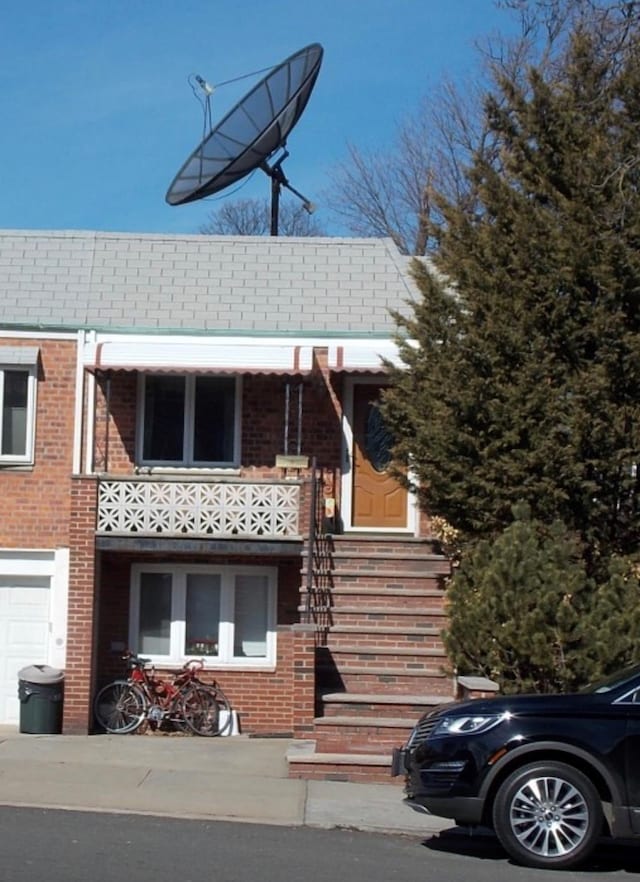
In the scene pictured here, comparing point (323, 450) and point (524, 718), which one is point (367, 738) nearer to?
point (524, 718)

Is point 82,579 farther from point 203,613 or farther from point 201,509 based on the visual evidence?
point 203,613

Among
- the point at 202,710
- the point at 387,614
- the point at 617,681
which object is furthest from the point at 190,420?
the point at 617,681

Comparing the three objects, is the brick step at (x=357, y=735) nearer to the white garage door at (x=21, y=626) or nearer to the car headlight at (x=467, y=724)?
the car headlight at (x=467, y=724)

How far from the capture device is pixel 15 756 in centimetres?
1330

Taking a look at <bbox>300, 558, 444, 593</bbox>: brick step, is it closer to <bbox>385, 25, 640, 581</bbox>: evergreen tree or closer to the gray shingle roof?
<bbox>385, 25, 640, 581</bbox>: evergreen tree

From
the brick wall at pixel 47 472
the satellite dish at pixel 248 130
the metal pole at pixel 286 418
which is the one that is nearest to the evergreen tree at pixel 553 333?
the metal pole at pixel 286 418

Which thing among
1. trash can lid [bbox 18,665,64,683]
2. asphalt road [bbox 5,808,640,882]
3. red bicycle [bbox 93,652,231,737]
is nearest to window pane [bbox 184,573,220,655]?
red bicycle [bbox 93,652,231,737]

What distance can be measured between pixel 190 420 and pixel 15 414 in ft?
7.45

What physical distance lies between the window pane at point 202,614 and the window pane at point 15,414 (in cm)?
282

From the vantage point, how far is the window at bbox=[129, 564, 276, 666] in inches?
647

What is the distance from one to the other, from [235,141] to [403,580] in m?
7.97

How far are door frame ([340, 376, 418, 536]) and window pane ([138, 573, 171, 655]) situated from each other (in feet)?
8.18

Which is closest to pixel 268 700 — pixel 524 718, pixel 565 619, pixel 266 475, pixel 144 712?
pixel 144 712

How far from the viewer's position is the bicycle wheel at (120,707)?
15445 millimetres
